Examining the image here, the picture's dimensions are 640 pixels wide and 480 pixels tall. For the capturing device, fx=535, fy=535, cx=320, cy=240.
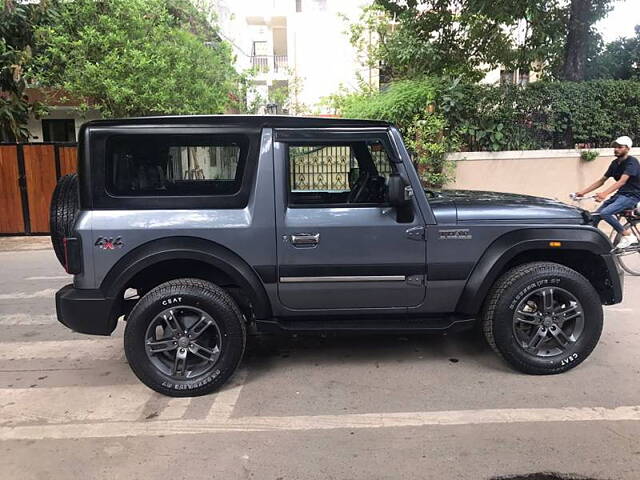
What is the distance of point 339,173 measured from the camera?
14.2 feet

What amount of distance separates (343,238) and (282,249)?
0.46m

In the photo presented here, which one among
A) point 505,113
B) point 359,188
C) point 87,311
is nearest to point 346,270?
point 359,188

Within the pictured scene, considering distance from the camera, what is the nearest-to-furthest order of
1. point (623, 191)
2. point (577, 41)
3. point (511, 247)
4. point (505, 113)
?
point (511, 247) < point (623, 191) < point (505, 113) < point (577, 41)

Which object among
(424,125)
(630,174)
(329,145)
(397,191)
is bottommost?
(630,174)

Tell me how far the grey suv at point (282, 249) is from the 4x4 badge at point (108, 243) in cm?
1

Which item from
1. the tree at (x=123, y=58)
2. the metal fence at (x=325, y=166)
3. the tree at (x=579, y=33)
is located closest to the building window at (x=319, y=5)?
the tree at (x=123, y=58)

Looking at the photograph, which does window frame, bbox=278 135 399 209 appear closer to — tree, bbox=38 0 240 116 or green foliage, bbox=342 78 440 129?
green foliage, bbox=342 78 440 129

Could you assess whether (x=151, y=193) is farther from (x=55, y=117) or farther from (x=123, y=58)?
(x=55, y=117)

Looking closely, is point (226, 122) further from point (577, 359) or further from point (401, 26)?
point (401, 26)

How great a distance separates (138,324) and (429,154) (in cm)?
849

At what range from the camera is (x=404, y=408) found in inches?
147

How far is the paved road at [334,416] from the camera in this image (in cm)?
308

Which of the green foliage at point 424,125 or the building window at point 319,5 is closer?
the green foliage at point 424,125

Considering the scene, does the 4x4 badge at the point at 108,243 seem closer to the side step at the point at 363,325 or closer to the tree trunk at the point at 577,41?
the side step at the point at 363,325
